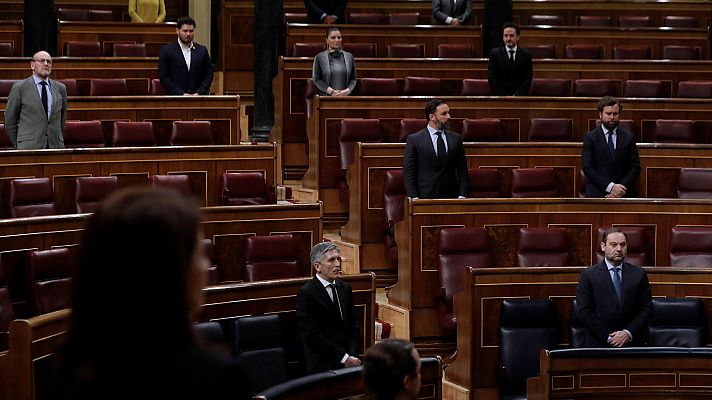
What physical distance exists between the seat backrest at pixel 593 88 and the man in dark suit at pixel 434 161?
7.60 ft

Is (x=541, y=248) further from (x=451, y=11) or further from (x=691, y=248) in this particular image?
(x=451, y=11)

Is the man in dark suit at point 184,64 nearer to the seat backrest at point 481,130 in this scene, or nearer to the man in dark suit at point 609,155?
the seat backrest at point 481,130

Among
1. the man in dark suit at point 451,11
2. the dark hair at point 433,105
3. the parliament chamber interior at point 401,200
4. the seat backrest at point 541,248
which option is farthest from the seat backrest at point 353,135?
the man in dark suit at point 451,11

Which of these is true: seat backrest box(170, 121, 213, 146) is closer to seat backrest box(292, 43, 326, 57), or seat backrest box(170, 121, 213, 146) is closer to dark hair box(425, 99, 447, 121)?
dark hair box(425, 99, 447, 121)

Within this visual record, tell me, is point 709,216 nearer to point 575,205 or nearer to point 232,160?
point 575,205

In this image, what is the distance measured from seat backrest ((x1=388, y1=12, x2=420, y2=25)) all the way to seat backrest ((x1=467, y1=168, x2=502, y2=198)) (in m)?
3.73

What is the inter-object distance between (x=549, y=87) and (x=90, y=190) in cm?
330

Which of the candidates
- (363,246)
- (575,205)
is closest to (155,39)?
(363,246)

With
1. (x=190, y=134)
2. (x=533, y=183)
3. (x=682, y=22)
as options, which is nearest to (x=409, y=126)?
(x=533, y=183)

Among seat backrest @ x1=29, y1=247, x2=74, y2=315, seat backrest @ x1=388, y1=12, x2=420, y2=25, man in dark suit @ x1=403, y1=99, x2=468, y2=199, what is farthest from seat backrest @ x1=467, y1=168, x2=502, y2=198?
seat backrest @ x1=388, y1=12, x2=420, y2=25

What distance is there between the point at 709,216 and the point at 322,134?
2183 mm

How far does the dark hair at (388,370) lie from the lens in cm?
186

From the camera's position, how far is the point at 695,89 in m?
7.49

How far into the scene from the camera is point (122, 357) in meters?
0.94
